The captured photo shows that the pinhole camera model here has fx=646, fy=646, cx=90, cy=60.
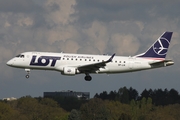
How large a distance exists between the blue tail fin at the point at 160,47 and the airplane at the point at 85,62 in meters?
0.20

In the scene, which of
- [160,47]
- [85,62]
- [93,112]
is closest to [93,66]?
[85,62]

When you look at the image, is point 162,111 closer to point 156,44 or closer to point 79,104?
point 79,104

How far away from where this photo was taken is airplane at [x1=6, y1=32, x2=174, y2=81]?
92.9m

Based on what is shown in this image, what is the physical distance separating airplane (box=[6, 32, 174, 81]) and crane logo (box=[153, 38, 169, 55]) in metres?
1.52

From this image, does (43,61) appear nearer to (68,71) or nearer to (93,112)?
(68,71)

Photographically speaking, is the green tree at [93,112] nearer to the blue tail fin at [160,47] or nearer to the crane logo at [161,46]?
the blue tail fin at [160,47]

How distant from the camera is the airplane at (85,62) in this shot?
92.9 metres

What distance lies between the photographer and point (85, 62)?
94625 mm

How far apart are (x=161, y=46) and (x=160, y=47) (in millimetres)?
351

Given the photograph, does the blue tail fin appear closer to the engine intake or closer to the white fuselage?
the white fuselage

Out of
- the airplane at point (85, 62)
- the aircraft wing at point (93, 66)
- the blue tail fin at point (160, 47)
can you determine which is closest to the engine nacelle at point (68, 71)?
the airplane at point (85, 62)

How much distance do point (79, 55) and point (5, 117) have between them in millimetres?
71232

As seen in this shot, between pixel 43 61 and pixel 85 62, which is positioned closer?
pixel 43 61

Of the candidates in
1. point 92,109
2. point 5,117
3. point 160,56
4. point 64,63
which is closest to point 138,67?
point 160,56
